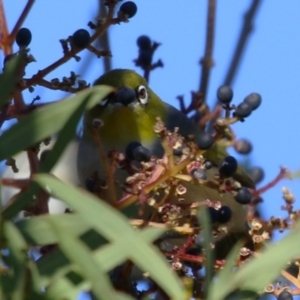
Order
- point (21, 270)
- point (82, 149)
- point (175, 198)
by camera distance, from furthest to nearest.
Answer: point (82, 149) → point (175, 198) → point (21, 270)

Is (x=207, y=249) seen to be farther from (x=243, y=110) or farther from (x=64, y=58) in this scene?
(x=64, y=58)

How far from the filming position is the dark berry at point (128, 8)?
54.9 inches

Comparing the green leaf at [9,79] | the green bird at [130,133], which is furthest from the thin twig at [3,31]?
the green bird at [130,133]

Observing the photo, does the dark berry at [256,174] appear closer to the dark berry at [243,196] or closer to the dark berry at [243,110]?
the dark berry at [243,196]

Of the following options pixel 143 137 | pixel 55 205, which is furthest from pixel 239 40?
pixel 55 205

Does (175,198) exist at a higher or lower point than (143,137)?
higher

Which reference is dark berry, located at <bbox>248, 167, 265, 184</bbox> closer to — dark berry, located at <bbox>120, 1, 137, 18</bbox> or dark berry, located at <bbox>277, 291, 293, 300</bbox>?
dark berry, located at <bbox>120, 1, 137, 18</bbox>

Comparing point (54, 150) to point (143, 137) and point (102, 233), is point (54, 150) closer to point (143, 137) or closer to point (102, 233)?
point (102, 233)

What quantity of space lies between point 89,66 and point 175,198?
81cm

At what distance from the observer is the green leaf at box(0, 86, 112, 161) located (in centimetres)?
63

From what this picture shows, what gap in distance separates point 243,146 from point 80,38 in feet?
2.27

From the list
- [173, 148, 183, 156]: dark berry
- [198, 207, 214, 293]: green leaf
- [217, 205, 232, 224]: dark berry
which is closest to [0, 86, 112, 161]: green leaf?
[198, 207, 214, 293]: green leaf

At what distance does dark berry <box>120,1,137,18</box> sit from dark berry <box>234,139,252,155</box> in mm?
482

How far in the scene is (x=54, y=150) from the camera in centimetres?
67
